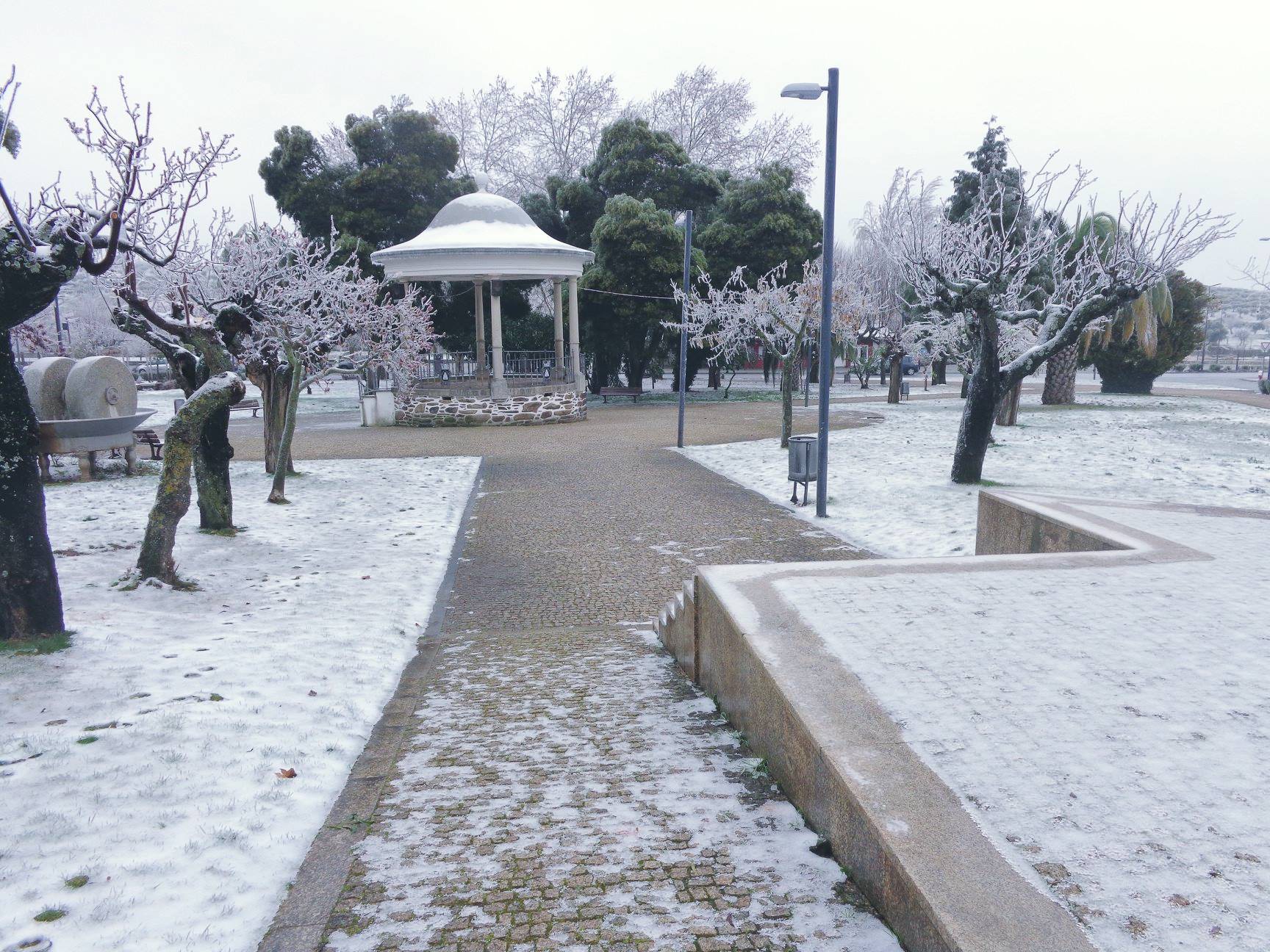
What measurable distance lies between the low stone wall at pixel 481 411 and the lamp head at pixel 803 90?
16.2 m

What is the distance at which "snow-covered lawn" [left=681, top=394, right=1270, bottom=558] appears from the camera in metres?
11.4

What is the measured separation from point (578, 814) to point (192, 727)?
230 centimetres

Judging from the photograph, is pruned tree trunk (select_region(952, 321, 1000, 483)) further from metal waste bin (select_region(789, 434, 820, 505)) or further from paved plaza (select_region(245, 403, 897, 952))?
paved plaza (select_region(245, 403, 897, 952))

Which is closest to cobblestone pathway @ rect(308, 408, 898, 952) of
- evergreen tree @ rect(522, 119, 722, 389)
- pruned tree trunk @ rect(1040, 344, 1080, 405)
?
evergreen tree @ rect(522, 119, 722, 389)

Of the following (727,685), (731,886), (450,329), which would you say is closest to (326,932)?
(731,886)

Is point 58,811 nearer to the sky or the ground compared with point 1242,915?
nearer to the ground

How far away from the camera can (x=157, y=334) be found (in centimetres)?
1095

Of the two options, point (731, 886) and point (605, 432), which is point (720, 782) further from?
point (605, 432)

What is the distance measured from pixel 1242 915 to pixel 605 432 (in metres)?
21.0

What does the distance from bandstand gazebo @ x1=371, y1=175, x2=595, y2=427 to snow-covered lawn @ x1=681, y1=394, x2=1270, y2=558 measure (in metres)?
8.98

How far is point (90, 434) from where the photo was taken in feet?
48.8

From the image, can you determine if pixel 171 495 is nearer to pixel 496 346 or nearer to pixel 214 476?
pixel 214 476

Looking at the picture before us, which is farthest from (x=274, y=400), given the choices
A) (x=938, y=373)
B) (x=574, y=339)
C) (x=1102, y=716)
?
(x=938, y=373)


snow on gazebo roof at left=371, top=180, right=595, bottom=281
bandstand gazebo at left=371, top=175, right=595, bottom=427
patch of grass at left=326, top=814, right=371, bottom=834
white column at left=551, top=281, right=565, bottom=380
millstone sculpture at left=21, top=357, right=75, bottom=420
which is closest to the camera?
patch of grass at left=326, top=814, right=371, bottom=834
